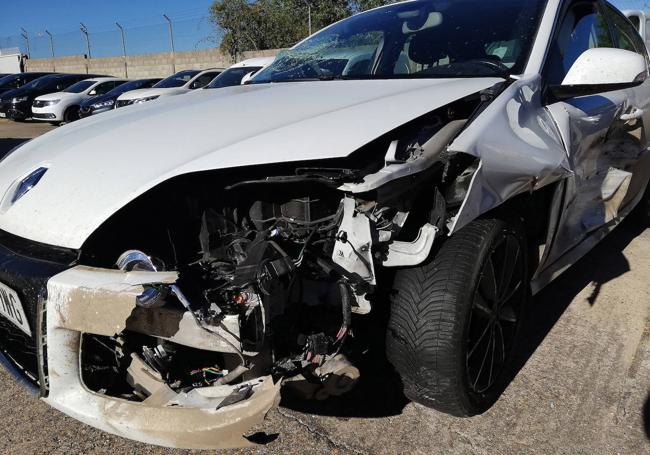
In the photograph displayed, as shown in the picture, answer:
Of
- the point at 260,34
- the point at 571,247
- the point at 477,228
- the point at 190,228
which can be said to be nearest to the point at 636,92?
the point at 571,247

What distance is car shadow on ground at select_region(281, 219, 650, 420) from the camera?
223cm

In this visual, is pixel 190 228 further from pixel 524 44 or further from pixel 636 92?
pixel 636 92

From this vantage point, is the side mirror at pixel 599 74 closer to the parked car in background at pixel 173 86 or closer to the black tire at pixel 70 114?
the parked car in background at pixel 173 86

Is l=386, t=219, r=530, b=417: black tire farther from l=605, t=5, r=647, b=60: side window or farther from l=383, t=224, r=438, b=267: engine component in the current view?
l=605, t=5, r=647, b=60: side window

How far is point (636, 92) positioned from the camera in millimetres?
3404

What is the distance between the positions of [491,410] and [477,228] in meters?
0.83

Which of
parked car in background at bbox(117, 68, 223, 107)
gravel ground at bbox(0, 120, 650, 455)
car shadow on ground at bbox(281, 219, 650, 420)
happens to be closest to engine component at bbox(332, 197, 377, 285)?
car shadow on ground at bbox(281, 219, 650, 420)

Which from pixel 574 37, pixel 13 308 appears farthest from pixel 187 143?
pixel 574 37

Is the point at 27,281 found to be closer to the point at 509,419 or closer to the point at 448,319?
the point at 448,319

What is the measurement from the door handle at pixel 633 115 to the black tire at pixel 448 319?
152 centimetres

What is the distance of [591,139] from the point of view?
2.69 m

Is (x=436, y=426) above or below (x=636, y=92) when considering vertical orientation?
below

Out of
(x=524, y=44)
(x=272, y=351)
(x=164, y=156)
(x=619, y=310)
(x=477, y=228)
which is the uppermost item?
(x=524, y=44)

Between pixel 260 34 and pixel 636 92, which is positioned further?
pixel 260 34
